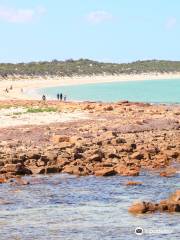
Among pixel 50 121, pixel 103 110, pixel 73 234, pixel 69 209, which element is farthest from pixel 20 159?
pixel 103 110

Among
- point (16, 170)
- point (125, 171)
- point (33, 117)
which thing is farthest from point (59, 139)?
point (33, 117)

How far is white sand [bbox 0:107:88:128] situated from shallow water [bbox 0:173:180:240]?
16267 millimetres

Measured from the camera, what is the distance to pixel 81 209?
22156 mm

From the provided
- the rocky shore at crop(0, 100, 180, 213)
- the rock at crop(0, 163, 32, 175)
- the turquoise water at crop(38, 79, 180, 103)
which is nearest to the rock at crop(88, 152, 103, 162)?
the rocky shore at crop(0, 100, 180, 213)

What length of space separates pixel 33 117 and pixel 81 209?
24597 millimetres

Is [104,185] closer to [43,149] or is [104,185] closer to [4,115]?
[43,149]

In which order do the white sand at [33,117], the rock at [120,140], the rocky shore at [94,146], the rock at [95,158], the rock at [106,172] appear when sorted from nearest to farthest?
the rock at [106,172] < the rocky shore at [94,146] < the rock at [95,158] < the rock at [120,140] < the white sand at [33,117]

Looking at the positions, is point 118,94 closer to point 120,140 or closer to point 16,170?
point 120,140

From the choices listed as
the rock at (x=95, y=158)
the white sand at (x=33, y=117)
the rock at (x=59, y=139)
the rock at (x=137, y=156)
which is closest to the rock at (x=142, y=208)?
the rock at (x=95, y=158)

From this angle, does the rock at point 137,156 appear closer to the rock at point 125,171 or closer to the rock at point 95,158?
the rock at point 95,158

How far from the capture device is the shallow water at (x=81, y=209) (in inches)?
759

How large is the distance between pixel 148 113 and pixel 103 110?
3.81 metres

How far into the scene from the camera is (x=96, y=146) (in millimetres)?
33688

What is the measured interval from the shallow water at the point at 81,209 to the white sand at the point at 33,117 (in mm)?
16267
